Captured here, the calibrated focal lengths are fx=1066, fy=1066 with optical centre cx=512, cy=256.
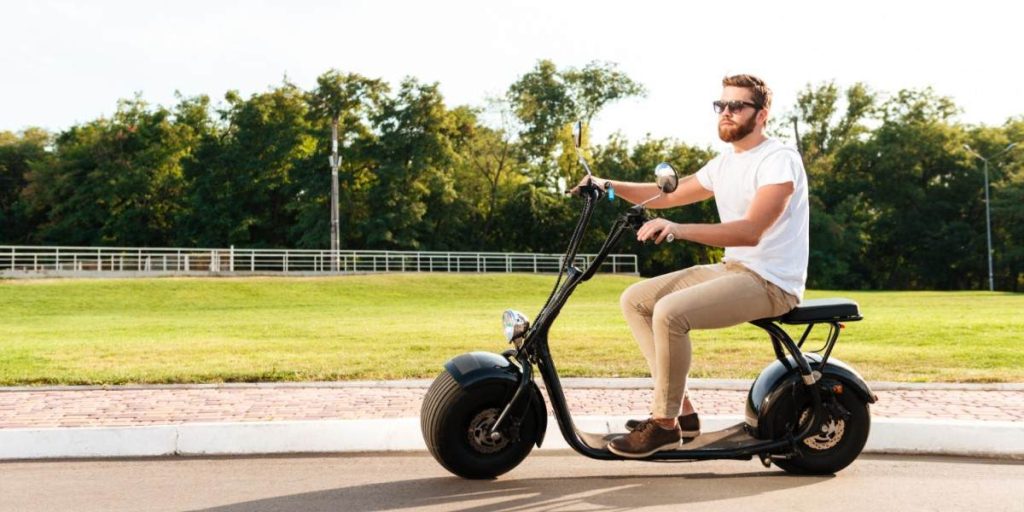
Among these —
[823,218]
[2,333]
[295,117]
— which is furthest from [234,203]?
[2,333]

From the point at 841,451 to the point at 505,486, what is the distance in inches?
66.7

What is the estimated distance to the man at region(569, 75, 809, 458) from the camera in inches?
189

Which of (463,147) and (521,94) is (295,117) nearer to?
(463,147)

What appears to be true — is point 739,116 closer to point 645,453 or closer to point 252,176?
point 645,453

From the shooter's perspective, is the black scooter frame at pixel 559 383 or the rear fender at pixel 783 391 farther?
the rear fender at pixel 783 391

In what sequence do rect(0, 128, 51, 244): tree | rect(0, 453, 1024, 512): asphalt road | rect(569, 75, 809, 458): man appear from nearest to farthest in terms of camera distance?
1. rect(0, 453, 1024, 512): asphalt road
2. rect(569, 75, 809, 458): man
3. rect(0, 128, 51, 244): tree

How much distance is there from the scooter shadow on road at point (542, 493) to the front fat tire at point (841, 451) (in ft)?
0.20

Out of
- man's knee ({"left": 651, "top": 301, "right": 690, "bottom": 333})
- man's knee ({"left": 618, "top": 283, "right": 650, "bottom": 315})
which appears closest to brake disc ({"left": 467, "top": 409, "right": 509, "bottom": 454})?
man's knee ({"left": 618, "top": 283, "right": 650, "bottom": 315})

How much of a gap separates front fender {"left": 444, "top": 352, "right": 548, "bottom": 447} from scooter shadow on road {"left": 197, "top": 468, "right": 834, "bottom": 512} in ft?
1.07

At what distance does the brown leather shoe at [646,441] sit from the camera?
490cm

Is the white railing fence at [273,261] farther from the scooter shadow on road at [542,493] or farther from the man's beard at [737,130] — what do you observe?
the man's beard at [737,130]

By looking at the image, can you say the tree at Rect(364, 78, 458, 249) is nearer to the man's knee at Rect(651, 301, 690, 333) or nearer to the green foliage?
the green foliage

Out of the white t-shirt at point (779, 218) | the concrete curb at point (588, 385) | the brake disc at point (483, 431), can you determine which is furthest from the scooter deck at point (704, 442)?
the concrete curb at point (588, 385)

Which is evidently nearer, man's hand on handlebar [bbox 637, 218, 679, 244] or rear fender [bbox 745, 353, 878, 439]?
man's hand on handlebar [bbox 637, 218, 679, 244]
